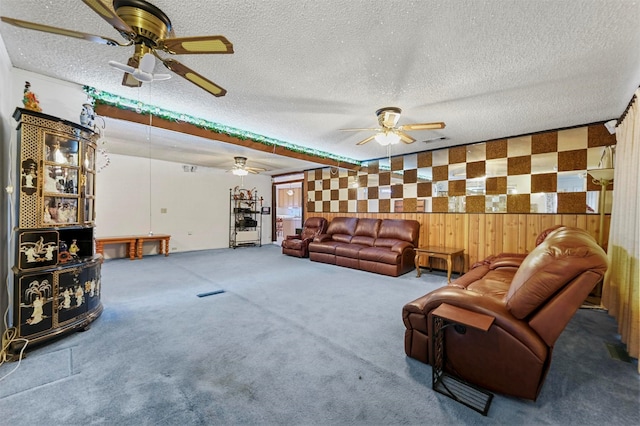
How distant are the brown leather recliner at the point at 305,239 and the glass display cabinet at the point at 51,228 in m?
4.38

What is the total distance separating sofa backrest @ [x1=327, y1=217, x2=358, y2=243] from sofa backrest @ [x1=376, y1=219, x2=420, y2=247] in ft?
2.52

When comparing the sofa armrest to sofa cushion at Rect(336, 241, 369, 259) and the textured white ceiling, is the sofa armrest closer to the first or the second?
the textured white ceiling

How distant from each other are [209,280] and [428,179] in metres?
4.74

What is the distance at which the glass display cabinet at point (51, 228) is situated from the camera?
218cm

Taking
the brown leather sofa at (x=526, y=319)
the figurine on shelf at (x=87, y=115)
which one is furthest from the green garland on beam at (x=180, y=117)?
the brown leather sofa at (x=526, y=319)

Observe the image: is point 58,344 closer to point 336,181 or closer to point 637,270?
point 637,270

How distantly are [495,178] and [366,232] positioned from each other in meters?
2.72

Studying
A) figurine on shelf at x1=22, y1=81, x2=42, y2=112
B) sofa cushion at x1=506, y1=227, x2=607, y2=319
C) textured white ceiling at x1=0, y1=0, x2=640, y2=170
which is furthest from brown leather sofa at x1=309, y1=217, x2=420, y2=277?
figurine on shelf at x1=22, y1=81, x2=42, y2=112

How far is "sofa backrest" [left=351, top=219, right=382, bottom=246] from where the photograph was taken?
5797 millimetres

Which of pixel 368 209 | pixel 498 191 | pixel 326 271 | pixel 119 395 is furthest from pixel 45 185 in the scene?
pixel 498 191

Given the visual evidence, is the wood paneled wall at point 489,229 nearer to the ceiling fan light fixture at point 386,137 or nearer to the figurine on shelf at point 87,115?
the ceiling fan light fixture at point 386,137

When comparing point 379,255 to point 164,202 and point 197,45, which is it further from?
point 164,202

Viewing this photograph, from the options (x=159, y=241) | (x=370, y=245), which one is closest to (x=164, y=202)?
(x=159, y=241)

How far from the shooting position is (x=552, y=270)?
150 cm
